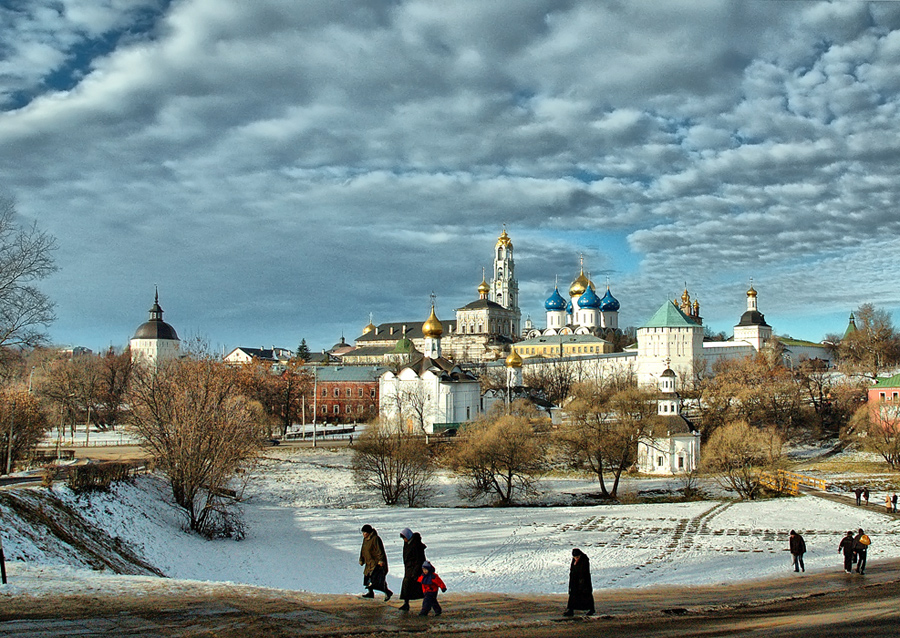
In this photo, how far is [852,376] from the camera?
71.4 meters

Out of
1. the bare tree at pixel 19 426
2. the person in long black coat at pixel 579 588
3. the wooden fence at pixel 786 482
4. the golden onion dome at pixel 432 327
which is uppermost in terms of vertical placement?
the golden onion dome at pixel 432 327

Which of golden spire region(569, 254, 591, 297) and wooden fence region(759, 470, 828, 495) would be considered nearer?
wooden fence region(759, 470, 828, 495)

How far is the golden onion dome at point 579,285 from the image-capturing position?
120 metres

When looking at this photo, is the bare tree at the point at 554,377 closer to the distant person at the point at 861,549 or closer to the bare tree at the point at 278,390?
the bare tree at the point at 278,390

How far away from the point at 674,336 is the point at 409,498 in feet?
184

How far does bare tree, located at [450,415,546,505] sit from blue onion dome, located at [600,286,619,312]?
84729mm

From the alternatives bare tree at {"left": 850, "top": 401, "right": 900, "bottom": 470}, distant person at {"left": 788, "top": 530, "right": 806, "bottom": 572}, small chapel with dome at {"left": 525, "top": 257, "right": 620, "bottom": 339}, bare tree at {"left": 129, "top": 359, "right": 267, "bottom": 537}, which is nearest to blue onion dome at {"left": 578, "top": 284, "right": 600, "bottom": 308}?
small chapel with dome at {"left": 525, "top": 257, "right": 620, "bottom": 339}

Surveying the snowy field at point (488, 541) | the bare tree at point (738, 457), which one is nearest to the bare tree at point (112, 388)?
the snowy field at point (488, 541)

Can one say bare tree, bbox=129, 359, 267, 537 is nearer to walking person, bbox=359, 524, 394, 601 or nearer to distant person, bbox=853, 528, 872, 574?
walking person, bbox=359, 524, 394, 601

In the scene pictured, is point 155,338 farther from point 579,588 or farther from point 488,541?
point 579,588

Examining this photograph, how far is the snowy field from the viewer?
57.8ft

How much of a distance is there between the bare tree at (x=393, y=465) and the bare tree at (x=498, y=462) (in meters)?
1.90

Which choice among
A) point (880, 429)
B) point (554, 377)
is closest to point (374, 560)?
point (880, 429)

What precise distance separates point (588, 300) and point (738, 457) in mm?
83784
